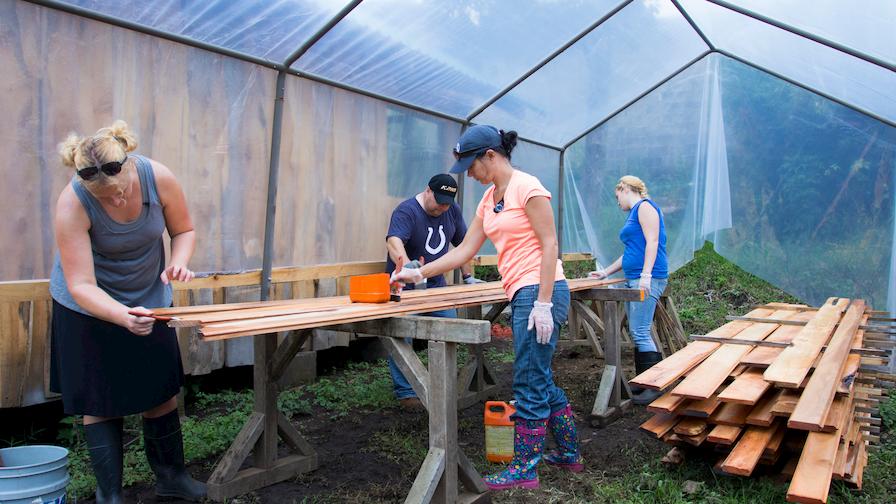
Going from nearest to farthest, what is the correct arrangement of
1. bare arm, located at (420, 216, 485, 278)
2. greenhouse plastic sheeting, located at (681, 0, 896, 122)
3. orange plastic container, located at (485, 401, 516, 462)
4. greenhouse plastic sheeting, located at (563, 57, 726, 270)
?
bare arm, located at (420, 216, 485, 278) < orange plastic container, located at (485, 401, 516, 462) < greenhouse plastic sheeting, located at (681, 0, 896, 122) < greenhouse plastic sheeting, located at (563, 57, 726, 270)

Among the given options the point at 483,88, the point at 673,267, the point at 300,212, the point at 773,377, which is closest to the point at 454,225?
the point at 300,212

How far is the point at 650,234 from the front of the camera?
493cm

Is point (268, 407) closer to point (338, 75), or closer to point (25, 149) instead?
point (25, 149)

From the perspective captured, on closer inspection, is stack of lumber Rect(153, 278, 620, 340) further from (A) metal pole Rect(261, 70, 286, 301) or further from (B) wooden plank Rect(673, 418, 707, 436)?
(A) metal pole Rect(261, 70, 286, 301)

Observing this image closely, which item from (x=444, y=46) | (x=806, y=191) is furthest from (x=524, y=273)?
(x=806, y=191)

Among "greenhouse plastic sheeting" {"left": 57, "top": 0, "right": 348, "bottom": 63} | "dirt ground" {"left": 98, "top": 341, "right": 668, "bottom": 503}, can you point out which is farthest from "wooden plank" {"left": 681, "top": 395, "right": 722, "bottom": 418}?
"greenhouse plastic sheeting" {"left": 57, "top": 0, "right": 348, "bottom": 63}

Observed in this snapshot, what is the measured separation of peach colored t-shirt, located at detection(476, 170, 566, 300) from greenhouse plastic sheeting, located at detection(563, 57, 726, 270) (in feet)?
17.9

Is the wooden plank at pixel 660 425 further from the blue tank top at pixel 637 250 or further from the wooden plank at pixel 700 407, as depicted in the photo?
the blue tank top at pixel 637 250

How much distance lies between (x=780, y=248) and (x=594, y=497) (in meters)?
5.37

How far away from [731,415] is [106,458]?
2950 millimetres

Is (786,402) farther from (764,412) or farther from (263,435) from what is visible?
(263,435)

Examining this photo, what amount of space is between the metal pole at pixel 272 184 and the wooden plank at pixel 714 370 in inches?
116

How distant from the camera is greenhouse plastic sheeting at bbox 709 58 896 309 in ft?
21.0

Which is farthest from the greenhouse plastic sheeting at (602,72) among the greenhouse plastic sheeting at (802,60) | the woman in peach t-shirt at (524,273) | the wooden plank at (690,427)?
the wooden plank at (690,427)
